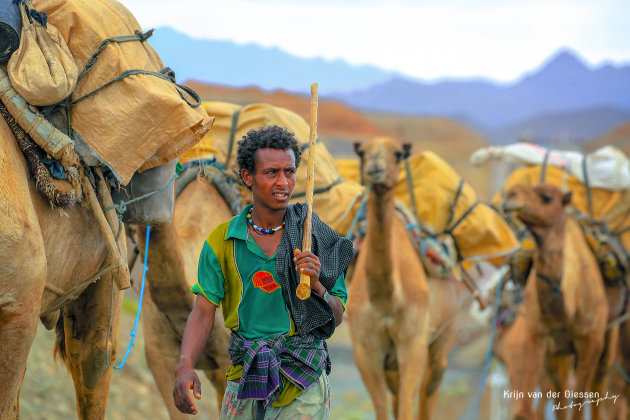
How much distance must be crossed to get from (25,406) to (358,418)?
6.92 metres

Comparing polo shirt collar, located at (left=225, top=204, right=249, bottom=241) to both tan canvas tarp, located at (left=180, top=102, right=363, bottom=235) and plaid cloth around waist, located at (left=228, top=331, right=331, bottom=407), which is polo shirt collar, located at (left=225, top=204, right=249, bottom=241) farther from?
tan canvas tarp, located at (left=180, top=102, right=363, bottom=235)

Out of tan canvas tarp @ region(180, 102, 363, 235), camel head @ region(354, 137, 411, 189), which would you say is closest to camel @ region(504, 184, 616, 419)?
camel head @ region(354, 137, 411, 189)

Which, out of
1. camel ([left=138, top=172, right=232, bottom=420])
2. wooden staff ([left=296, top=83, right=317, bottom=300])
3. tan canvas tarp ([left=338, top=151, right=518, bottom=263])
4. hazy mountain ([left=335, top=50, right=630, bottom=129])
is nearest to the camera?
wooden staff ([left=296, top=83, right=317, bottom=300])

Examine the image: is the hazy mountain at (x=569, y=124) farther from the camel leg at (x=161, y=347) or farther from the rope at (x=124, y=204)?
the rope at (x=124, y=204)

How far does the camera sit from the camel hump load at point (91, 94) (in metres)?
4.46

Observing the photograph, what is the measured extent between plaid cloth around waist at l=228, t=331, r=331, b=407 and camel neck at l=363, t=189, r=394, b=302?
420 centimetres

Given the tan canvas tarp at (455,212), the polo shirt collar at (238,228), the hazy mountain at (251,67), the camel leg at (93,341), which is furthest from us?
the tan canvas tarp at (455,212)

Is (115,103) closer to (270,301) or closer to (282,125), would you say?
(270,301)

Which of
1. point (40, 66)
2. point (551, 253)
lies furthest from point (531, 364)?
point (40, 66)

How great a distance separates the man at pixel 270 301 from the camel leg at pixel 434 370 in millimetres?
5960

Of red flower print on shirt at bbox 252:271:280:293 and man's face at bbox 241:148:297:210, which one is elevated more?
man's face at bbox 241:148:297:210

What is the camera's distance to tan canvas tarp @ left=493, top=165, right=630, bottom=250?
11.6m

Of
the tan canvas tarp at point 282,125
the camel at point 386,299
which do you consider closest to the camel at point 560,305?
the camel at point 386,299

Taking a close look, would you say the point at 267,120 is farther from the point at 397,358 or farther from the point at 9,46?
the point at 9,46
